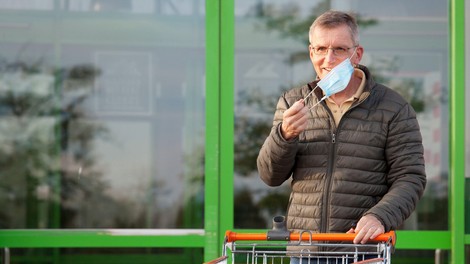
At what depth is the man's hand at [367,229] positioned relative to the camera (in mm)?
3473

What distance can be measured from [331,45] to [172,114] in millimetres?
3255

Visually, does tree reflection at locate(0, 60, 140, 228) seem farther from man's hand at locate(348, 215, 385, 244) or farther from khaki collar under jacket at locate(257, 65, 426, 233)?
man's hand at locate(348, 215, 385, 244)

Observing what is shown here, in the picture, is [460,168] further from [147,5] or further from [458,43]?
[147,5]

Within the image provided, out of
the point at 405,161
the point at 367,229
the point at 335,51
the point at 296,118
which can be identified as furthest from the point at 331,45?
the point at 367,229

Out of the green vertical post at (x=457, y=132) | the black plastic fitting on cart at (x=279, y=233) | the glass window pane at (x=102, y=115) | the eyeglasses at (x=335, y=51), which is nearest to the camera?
the black plastic fitting on cart at (x=279, y=233)

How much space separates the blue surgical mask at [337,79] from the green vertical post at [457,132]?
10.7 ft

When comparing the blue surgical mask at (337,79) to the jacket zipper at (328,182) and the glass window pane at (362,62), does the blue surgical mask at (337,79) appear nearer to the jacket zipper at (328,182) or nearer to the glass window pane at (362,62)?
the jacket zipper at (328,182)

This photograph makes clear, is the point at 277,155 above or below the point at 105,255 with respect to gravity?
above

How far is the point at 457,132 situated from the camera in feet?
22.2

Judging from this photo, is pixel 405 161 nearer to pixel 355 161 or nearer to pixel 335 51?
pixel 355 161

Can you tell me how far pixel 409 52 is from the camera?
22.7 feet

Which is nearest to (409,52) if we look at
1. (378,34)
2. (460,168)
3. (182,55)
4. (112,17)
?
(378,34)

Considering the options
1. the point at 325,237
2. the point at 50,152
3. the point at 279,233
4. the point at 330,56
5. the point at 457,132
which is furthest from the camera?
the point at 50,152

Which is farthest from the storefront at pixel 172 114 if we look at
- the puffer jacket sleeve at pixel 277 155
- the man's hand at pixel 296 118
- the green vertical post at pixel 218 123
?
the man's hand at pixel 296 118
